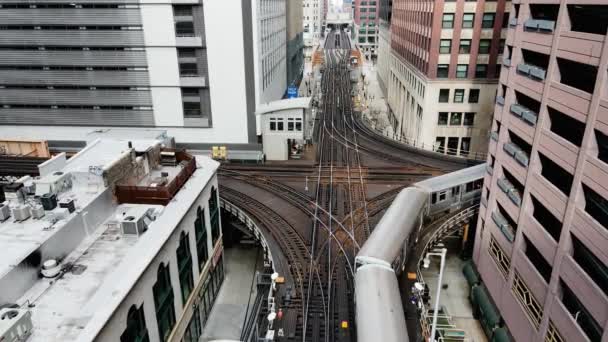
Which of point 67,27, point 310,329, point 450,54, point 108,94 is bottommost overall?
point 310,329

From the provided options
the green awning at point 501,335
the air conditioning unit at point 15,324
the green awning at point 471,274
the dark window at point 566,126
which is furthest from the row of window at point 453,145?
the air conditioning unit at point 15,324

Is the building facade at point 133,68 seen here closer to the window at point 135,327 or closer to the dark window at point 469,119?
the dark window at point 469,119

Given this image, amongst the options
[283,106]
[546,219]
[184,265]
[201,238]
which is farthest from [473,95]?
[184,265]

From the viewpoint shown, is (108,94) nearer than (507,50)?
No

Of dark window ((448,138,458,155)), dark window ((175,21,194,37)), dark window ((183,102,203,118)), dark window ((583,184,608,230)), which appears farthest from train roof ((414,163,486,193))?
dark window ((175,21,194,37))

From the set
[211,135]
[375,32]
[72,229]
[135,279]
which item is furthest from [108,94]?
[375,32]

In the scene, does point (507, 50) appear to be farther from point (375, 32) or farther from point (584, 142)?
point (375, 32)

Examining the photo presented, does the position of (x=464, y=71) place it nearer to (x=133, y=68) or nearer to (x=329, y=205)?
(x=329, y=205)
